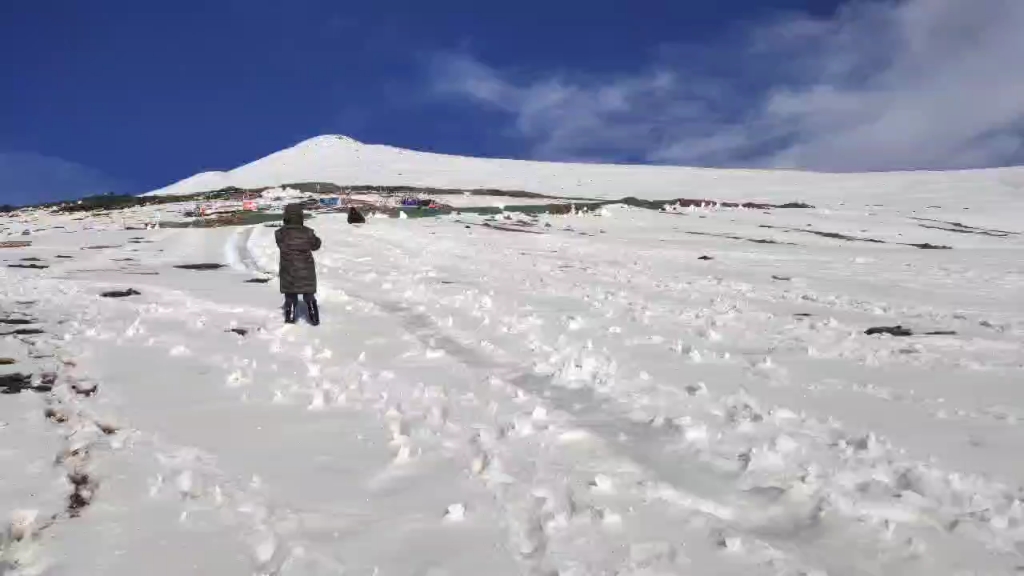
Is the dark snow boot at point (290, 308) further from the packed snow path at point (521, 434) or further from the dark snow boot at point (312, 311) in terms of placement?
the packed snow path at point (521, 434)

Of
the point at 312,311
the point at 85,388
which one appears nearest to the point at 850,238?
the point at 312,311

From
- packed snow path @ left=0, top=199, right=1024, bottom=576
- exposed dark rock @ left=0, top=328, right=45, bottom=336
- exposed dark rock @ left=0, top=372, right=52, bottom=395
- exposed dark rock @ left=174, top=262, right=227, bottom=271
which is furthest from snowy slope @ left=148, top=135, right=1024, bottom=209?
exposed dark rock @ left=0, top=372, right=52, bottom=395

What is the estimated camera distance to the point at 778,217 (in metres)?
36.8

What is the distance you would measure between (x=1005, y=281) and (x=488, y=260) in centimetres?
1224

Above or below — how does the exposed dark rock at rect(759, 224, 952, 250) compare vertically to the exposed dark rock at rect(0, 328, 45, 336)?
above

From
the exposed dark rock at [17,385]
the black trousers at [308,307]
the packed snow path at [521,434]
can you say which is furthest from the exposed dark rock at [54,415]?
the black trousers at [308,307]

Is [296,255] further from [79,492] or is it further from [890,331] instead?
[890,331]

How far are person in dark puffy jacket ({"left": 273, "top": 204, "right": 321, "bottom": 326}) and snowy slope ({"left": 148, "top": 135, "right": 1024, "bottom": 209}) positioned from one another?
44736mm

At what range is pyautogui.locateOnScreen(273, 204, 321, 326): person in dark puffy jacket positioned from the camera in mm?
10797

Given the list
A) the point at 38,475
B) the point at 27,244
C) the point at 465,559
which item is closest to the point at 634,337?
the point at 465,559

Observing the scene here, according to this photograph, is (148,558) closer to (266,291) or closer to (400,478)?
(400,478)

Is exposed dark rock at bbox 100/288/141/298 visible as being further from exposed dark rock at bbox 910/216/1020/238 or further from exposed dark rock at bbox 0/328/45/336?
exposed dark rock at bbox 910/216/1020/238

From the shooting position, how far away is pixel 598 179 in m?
73.1

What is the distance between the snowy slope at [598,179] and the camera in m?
54.4
